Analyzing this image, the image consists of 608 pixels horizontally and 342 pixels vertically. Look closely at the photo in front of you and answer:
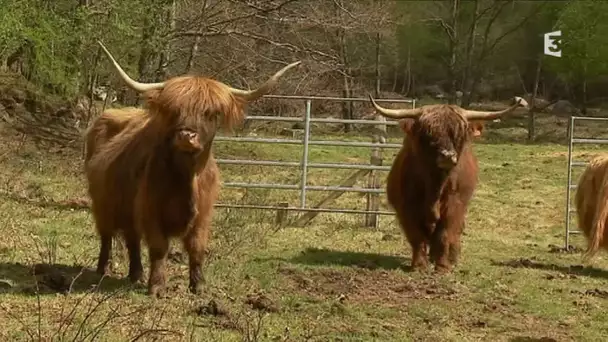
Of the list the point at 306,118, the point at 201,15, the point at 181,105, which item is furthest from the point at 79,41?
the point at 181,105

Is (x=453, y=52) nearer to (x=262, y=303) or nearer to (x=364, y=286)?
(x=364, y=286)

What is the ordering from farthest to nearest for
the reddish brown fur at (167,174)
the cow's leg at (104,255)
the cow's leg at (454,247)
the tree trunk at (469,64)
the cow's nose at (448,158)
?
the tree trunk at (469,64), the cow's leg at (454,247), the cow's nose at (448,158), the cow's leg at (104,255), the reddish brown fur at (167,174)

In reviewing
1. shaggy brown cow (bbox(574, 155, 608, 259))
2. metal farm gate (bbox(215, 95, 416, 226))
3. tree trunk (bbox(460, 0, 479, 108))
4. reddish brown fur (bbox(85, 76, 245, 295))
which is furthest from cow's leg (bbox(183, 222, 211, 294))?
tree trunk (bbox(460, 0, 479, 108))

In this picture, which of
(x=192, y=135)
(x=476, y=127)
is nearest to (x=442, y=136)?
(x=476, y=127)

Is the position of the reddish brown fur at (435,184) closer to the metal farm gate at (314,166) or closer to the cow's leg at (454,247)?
the cow's leg at (454,247)

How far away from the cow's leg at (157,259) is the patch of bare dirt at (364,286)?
1.14 meters

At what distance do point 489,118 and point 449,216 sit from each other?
1.02 m

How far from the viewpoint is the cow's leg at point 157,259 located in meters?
6.41

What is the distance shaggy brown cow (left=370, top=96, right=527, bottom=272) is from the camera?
804cm

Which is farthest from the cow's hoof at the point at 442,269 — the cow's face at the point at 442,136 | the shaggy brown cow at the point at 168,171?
the shaggy brown cow at the point at 168,171

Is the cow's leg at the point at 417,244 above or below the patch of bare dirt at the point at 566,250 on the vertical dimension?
above

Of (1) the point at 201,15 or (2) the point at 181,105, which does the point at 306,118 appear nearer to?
(1) the point at 201,15

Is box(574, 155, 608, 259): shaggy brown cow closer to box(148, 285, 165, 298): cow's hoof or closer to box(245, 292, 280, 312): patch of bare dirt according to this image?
box(245, 292, 280, 312): patch of bare dirt

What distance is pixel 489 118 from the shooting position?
8.62 m
